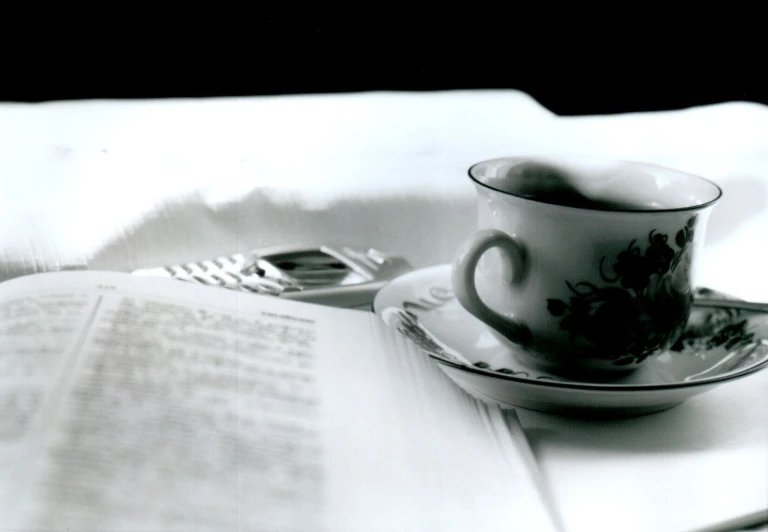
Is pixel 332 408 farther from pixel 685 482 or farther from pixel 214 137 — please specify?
pixel 214 137

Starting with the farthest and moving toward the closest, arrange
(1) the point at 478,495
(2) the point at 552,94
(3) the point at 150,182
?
(2) the point at 552,94 < (3) the point at 150,182 < (1) the point at 478,495

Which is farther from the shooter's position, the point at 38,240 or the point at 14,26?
the point at 14,26

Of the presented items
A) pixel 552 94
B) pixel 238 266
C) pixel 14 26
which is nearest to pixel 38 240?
pixel 238 266

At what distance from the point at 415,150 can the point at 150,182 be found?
23cm

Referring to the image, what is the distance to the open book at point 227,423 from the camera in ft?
0.63

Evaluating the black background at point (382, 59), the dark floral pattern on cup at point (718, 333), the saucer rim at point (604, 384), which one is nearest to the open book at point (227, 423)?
the saucer rim at point (604, 384)

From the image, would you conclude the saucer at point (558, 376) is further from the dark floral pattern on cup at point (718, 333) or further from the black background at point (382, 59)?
the black background at point (382, 59)

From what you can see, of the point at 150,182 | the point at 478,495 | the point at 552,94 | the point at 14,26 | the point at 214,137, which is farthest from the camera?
the point at 552,94

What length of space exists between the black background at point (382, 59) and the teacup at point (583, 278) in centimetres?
53

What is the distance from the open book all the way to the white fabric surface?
0.13ft

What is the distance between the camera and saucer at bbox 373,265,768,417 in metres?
0.25

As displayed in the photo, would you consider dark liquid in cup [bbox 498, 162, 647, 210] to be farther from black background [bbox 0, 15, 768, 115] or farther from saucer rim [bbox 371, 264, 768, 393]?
black background [bbox 0, 15, 768, 115]

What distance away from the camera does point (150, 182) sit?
1.60 feet

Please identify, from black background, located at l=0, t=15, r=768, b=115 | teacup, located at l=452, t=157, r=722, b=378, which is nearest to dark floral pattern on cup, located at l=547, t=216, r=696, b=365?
teacup, located at l=452, t=157, r=722, b=378
